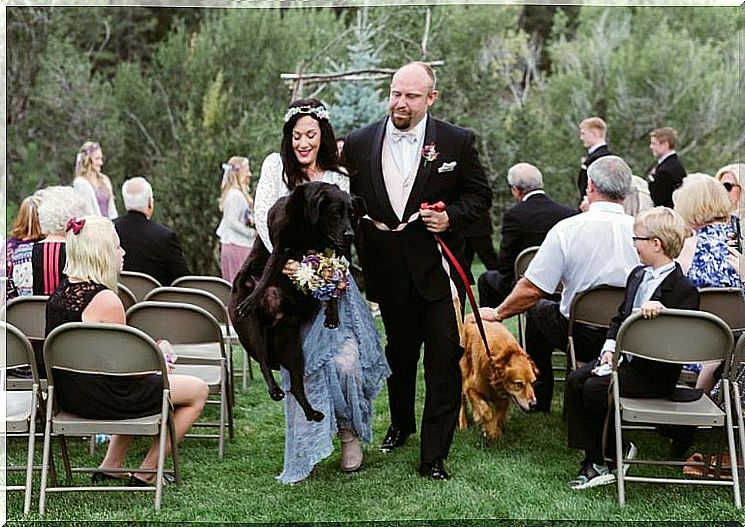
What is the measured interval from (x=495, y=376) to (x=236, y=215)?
5036mm

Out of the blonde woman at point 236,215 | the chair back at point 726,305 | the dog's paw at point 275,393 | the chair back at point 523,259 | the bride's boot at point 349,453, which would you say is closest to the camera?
the dog's paw at point 275,393

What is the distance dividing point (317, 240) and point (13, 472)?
2.02 m

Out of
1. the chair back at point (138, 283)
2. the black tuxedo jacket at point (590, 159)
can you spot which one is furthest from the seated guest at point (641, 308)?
the black tuxedo jacket at point (590, 159)

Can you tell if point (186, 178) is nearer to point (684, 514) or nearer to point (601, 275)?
point (601, 275)

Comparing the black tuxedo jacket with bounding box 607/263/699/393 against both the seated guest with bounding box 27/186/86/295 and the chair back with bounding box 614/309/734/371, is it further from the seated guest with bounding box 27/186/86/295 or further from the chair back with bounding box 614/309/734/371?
the seated guest with bounding box 27/186/86/295

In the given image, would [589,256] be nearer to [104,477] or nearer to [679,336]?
[679,336]

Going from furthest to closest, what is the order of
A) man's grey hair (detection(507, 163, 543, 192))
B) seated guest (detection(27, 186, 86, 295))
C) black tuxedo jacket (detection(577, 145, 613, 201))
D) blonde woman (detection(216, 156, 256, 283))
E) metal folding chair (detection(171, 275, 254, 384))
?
blonde woman (detection(216, 156, 256, 283))
black tuxedo jacket (detection(577, 145, 613, 201))
man's grey hair (detection(507, 163, 543, 192))
metal folding chair (detection(171, 275, 254, 384))
seated guest (detection(27, 186, 86, 295))

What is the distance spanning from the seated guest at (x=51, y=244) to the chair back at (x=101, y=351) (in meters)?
1.15

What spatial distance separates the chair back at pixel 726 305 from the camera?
527cm

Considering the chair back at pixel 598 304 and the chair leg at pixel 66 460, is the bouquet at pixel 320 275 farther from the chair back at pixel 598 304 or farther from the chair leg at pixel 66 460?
the chair back at pixel 598 304

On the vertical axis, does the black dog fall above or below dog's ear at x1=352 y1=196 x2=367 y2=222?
below

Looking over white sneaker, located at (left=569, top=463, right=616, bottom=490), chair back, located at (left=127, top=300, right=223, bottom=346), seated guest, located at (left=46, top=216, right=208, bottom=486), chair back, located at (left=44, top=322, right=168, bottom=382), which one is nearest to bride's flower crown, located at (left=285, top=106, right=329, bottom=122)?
seated guest, located at (left=46, top=216, right=208, bottom=486)

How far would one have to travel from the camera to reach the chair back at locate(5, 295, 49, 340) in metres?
5.12

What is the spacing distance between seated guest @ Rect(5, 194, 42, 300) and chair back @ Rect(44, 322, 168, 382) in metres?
1.33
